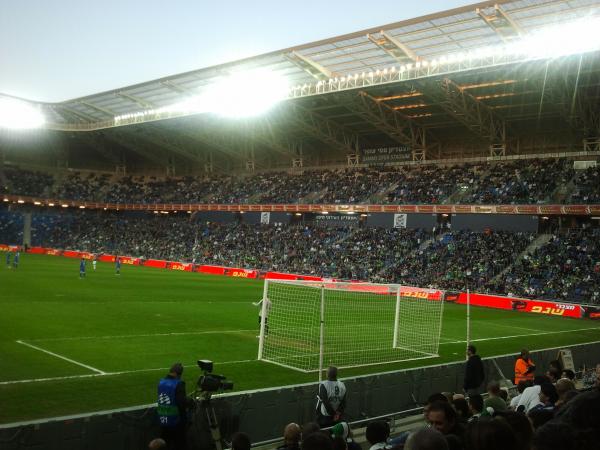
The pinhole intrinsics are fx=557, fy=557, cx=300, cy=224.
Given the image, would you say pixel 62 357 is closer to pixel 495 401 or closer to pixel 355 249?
pixel 495 401

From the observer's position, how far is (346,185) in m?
58.9

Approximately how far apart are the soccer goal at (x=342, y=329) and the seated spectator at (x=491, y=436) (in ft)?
31.3

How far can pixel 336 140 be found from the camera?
57.0m

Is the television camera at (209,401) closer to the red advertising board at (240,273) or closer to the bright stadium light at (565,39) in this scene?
the bright stadium light at (565,39)

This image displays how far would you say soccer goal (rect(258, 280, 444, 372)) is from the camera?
17.3 meters

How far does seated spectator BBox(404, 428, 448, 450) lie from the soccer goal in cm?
963

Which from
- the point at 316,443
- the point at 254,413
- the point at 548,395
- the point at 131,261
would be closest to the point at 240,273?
the point at 131,261

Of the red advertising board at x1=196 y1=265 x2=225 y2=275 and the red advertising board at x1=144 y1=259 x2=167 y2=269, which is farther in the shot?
the red advertising board at x1=144 y1=259 x2=167 y2=269

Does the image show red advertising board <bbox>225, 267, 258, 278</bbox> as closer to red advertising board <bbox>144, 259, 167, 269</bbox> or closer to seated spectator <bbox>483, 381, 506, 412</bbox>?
red advertising board <bbox>144, 259, 167, 269</bbox>

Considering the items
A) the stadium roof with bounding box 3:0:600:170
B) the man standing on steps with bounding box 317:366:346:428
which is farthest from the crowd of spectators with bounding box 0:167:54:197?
the man standing on steps with bounding box 317:366:346:428

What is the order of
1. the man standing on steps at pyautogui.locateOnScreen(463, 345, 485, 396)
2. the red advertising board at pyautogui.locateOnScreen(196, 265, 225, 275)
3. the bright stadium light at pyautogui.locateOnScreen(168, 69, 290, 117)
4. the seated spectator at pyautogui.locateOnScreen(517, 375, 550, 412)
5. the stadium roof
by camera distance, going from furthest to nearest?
1. the red advertising board at pyautogui.locateOnScreen(196, 265, 225, 275)
2. the bright stadium light at pyautogui.locateOnScreen(168, 69, 290, 117)
3. the stadium roof
4. the man standing on steps at pyautogui.locateOnScreen(463, 345, 485, 396)
5. the seated spectator at pyautogui.locateOnScreen(517, 375, 550, 412)

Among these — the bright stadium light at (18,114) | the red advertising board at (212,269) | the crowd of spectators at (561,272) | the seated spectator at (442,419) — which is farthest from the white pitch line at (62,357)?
the bright stadium light at (18,114)

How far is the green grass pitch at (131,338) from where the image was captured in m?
12.7

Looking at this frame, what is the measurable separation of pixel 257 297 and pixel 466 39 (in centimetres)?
2244
